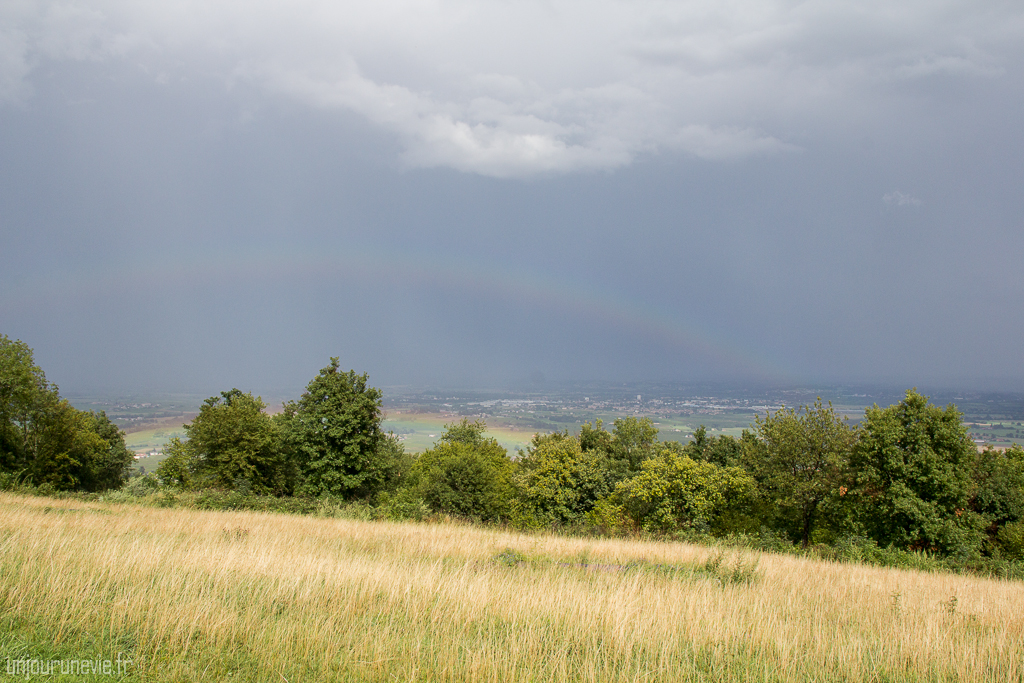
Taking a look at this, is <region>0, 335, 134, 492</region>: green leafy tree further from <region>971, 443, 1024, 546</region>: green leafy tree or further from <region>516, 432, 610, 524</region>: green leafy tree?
<region>971, 443, 1024, 546</region>: green leafy tree

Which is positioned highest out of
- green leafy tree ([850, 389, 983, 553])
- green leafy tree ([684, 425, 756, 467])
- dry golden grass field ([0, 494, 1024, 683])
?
dry golden grass field ([0, 494, 1024, 683])

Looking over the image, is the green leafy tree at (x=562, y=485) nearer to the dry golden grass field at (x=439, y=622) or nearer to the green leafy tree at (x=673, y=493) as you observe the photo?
the green leafy tree at (x=673, y=493)

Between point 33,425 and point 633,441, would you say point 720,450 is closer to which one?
point 633,441

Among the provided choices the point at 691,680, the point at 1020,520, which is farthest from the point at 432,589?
the point at 1020,520

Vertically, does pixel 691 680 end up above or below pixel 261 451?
above

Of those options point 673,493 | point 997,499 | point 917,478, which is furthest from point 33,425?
point 997,499

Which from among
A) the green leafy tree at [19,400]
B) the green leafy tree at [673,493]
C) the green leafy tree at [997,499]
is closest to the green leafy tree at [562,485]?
the green leafy tree at [673,493]

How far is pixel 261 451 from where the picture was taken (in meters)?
41.8

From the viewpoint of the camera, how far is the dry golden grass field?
484cm

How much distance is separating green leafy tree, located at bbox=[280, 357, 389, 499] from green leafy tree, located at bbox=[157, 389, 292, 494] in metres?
2.23

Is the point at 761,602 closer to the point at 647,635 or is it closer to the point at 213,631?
the point at 647,635

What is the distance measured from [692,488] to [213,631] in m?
33.3

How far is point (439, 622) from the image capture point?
19.4ft

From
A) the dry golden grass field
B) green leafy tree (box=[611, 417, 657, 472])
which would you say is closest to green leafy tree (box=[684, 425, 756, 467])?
green leafy tree (box=[611, 417, 657, 472])
